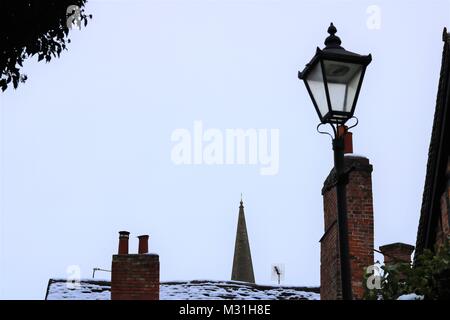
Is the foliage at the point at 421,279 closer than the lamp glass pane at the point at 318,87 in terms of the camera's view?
No

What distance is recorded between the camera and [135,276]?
14.7 meters

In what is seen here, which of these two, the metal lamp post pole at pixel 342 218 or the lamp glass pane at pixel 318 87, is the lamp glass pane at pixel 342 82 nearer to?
the lamp glass pane at pixel 318 87

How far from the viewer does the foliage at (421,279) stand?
277 inches

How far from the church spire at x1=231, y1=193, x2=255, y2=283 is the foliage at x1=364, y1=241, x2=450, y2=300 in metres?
42.8

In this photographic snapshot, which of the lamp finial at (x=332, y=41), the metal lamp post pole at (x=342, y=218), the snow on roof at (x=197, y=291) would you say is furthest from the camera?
the snow on roof at (x=197, y=291)

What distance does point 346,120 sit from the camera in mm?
6375

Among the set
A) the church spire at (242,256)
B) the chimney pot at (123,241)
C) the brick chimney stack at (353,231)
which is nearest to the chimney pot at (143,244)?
the chimney pot at (123,241)

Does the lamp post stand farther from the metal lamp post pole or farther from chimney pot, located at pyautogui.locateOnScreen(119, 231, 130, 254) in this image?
chimney pot, located at pyautogui.locateOnScreen(119, 231, 130, 254)

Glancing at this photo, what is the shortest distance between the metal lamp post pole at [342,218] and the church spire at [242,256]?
44235 millimetres
